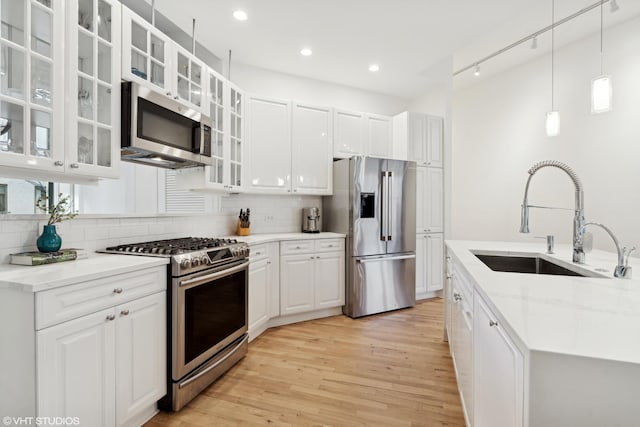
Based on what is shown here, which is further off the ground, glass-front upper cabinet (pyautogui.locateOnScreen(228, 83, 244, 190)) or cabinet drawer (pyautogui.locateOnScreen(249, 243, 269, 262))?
glass-front upper cabinet (pyautogui.locateOnScreen(228, 83, 244, 190))

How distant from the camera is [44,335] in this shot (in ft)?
4.21

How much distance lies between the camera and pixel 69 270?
1.50 m

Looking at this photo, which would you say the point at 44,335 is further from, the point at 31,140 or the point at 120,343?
the point at 31,140

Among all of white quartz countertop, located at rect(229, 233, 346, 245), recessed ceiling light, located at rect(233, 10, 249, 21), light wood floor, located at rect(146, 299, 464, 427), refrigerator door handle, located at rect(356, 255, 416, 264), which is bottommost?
light wood floor, located at rect(146, 299, 464, 427)

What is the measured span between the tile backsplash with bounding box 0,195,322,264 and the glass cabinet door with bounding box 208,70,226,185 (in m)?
0.49

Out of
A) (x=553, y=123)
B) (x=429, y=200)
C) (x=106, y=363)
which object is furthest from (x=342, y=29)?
(x=106, y=363)

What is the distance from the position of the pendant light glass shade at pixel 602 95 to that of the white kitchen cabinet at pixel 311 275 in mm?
2423

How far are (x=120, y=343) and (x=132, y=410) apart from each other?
38 cm

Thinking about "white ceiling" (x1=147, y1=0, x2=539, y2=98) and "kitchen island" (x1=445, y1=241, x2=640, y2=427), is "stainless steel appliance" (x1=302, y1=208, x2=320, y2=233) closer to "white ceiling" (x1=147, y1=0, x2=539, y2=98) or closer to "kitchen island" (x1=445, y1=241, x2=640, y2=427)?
"white ceiling" (x1=147, y1=0, x2=539, y2=98)

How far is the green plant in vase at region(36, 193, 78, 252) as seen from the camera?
1.72 metres

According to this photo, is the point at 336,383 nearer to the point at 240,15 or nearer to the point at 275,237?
the point at 275,237

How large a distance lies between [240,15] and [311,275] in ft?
8.38

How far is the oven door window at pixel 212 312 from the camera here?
78.1 inches

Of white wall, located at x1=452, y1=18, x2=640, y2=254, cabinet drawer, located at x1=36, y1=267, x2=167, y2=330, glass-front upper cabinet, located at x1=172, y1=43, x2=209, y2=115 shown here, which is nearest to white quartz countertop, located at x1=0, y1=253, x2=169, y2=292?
cabinet drawer, located at x1=36, y1=267, x2=167, y2=330
